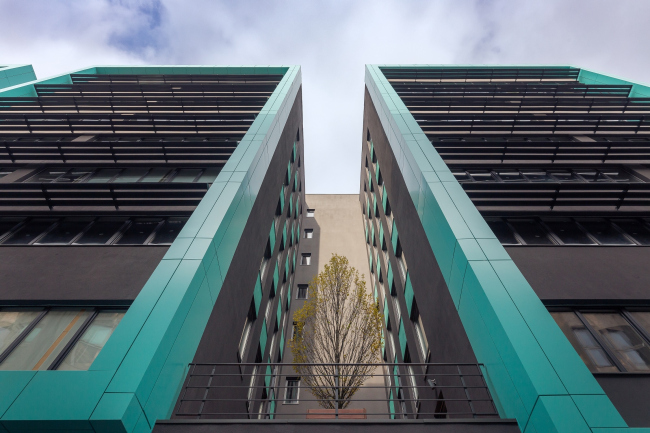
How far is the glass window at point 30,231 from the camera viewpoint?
9.84 meters

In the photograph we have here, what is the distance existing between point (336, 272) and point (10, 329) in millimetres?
12482

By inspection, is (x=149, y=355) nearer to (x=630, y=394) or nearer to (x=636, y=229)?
(x=630, y=394)

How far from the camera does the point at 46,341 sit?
684 cm

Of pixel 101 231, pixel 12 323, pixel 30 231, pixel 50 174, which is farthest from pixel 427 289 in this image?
pixel 50 174

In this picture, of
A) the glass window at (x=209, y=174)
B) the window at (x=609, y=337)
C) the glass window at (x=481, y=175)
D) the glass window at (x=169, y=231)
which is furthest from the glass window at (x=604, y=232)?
the glass window at (x=209, y=174)

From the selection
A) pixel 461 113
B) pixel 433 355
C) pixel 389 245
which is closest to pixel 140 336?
pixel 433 355

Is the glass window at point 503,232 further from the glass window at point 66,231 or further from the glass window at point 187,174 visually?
the glass window at point 66,231

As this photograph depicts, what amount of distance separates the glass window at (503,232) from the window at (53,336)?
11093 mm

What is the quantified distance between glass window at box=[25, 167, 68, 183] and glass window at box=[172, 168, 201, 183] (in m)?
4.38

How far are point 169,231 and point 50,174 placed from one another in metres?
6.69

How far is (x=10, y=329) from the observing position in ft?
23.1

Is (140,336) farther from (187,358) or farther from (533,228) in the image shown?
(533,228)

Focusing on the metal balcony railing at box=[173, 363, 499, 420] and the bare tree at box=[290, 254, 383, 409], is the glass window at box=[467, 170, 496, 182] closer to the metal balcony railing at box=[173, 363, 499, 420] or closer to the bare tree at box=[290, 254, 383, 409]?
the bare tree at box=[290, 254, 383, 409]

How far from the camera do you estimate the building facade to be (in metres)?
5.88
